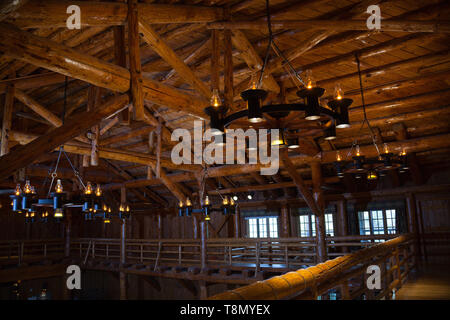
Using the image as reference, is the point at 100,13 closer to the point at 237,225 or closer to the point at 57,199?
the point at 57,199

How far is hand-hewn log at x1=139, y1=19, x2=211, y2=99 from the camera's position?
16.0 ft

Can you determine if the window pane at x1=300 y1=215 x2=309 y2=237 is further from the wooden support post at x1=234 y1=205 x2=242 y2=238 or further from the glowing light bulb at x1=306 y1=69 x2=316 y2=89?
the glowing light bulb at x1=306 y1=69 x2=316 y2=89

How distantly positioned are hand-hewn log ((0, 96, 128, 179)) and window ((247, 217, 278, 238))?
456 inches

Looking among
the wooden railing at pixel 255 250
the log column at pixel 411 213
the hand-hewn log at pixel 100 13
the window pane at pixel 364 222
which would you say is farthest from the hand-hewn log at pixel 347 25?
the window pane at pixel 364 222

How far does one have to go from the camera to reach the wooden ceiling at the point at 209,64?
13.7 ft

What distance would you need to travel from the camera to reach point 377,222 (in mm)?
12430

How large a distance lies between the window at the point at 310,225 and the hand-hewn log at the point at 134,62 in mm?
10522

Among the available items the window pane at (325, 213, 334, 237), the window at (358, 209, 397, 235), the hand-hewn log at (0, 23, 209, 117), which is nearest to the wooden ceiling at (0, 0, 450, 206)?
the hand-hewn log at (0, 23, 209, 117)

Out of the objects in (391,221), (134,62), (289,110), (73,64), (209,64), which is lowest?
(391,221)

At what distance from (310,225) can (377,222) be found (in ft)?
8.29

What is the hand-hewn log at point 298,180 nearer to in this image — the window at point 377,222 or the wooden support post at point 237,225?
the window at point 377,222

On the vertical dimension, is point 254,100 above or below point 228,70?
below

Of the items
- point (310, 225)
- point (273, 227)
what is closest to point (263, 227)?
point (273, 227)
